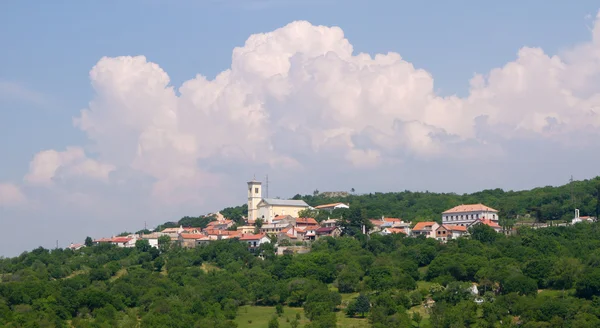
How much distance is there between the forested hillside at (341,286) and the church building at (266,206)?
2356cm

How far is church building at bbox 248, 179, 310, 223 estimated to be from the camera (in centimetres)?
13375

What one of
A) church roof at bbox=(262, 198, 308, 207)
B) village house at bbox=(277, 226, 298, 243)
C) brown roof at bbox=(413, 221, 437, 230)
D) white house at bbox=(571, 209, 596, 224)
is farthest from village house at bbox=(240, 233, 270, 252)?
white house at bbox=(571, 209, 596, 224)

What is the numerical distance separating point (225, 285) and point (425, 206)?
5745 centimetres

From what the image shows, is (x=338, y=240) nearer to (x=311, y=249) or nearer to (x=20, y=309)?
(x=311, y=249)

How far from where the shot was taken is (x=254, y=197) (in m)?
138

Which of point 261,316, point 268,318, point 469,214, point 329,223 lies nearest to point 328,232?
point 329,223

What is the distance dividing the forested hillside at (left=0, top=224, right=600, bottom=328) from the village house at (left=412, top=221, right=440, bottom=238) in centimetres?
484

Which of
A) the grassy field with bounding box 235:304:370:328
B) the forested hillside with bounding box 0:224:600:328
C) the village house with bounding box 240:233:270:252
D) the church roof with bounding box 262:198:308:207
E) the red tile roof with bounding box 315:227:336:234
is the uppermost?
the church roof with bounding box 262:198:308:207

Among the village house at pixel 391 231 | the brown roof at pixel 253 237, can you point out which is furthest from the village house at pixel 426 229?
the brown roof at pixel 253 237

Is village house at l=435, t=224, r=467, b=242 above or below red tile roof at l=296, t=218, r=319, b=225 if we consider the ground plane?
below

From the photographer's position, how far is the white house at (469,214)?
116 meters

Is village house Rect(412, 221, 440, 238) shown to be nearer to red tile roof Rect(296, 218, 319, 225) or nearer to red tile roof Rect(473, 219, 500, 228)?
red tile roof Rect(473, 219, 500, 228)

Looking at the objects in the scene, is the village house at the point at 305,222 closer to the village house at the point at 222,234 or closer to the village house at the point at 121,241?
the village house at the point at 222,234

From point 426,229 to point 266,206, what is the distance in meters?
29.1
